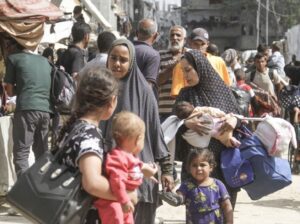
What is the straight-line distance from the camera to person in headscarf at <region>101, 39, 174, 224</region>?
4953mm

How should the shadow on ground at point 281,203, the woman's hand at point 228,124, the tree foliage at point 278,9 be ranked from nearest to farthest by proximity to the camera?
the woman's hand at point 228,124 → the shadow on ground at point 281,203 → the tree foliage at point 278,9

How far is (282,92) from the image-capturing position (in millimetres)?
10258

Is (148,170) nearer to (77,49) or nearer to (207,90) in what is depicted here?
(207,90)

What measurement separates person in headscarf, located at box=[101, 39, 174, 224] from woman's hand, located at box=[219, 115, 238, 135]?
23.5 inches

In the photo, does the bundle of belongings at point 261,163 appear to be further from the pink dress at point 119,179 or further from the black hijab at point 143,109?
the pink dress at point 119,179

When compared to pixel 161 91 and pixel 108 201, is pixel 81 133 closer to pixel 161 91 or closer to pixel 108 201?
pixel 108 201

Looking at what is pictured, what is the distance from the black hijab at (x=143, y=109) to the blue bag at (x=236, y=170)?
2.36 feet

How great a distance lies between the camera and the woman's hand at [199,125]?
554 centimetres

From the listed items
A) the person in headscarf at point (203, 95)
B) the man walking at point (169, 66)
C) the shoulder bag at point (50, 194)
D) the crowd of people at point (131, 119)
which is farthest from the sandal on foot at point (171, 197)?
the man walking at point (169, 66)

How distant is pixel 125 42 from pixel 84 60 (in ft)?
13.1

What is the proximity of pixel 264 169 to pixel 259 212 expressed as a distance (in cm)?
290

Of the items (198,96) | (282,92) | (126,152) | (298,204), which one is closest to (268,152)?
(198,96)

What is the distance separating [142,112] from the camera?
5.03 meters

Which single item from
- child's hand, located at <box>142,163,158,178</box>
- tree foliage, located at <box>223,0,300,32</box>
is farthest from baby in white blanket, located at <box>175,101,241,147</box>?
tree foliage, located at <box>223,0,300,32</box>
